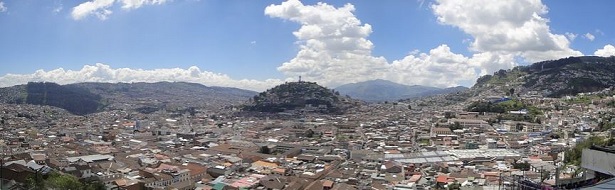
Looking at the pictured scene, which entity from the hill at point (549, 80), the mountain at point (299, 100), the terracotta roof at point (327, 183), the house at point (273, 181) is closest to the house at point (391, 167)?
the terracotta roof at point (327, 183)

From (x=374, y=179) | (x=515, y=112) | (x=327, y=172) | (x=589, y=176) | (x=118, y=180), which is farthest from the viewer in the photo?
(x=515, y=112)

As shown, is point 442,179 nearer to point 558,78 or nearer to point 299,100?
point 299,100

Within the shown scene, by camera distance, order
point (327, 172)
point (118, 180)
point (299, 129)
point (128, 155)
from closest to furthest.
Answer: point (118, 180), point (327, 172), point (128, 155), point (299, 129)

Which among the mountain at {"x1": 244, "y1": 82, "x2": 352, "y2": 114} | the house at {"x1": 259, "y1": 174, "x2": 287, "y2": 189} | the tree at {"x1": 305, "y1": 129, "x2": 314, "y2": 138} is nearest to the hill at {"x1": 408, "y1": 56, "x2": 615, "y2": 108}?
the mountain at {"x1": 244, "y1": 82, "x2": 352, "y2": 114}

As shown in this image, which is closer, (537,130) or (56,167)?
(56,167)

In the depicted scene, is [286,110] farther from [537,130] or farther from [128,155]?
[128,155]

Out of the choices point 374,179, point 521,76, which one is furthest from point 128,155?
point 521,76
